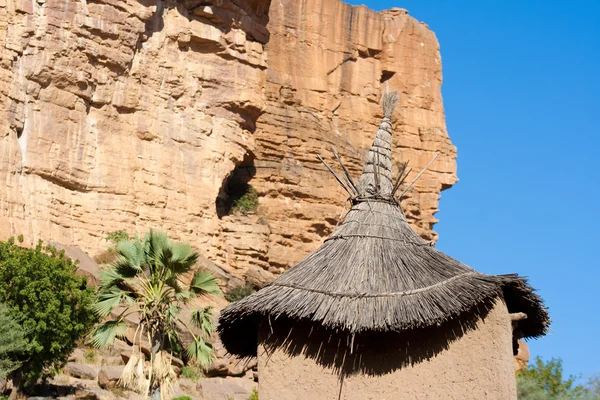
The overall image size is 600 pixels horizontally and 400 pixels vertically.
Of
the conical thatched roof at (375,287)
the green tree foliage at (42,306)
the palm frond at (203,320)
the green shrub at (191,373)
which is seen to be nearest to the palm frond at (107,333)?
the palm frond at (203,320)

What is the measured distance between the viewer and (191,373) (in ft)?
86.7

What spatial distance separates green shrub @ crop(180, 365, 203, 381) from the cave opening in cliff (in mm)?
Result: 12588

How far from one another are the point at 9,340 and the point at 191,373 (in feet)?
19.8

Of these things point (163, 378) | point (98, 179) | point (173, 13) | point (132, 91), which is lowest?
point (163, 378)

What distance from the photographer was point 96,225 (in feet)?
109

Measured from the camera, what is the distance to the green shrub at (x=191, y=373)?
86.1 feet

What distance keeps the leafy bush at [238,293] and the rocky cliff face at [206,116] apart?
6.18ft

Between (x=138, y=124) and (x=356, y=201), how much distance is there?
21928mm

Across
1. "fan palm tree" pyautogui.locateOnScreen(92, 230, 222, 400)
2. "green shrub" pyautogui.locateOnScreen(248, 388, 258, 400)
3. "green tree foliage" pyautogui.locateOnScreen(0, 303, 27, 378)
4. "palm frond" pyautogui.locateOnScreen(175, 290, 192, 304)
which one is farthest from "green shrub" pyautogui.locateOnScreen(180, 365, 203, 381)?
"palm frond" pyautogui.locateOnScreen(175, 290, 192, 304)

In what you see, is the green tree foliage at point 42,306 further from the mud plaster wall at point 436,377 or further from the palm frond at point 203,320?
the mud plaster wall at point 436,377

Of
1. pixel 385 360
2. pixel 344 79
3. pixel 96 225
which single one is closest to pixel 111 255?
pixel 96 225

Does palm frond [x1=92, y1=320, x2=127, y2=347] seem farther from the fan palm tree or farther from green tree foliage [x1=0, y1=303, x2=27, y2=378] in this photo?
green tree foliage [x1=0, y1=303, x2=27, y2=378]

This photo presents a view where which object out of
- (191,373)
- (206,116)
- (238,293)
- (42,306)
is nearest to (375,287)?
(42,306)

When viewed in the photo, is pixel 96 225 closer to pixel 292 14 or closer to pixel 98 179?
pixel 98 179
